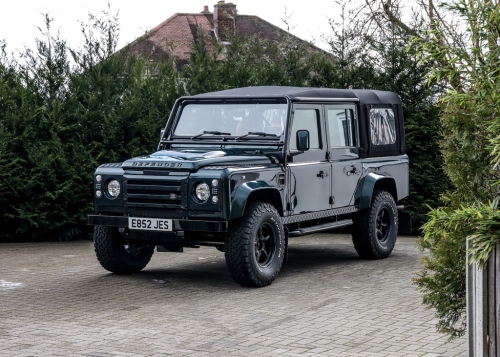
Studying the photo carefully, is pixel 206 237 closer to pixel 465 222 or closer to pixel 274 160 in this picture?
pixel 274 160

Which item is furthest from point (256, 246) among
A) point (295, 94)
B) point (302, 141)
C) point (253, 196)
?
point (295, 94)

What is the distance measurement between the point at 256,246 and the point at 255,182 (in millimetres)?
727

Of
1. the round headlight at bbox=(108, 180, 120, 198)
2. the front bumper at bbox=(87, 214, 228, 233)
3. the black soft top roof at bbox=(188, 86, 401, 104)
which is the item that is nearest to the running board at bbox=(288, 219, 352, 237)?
the front bumper at bbox=(87, 214, 228, 233)

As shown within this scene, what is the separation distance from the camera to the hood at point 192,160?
32.7 ft

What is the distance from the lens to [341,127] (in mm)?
12117

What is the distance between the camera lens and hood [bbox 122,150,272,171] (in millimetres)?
9977

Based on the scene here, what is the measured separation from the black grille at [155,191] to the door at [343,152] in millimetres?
2506

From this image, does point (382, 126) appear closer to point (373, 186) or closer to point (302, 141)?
point (373, 186)

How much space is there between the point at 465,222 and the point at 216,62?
35.9 feet

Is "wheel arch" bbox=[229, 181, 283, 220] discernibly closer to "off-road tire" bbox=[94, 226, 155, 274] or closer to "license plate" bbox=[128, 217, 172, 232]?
"license plate" bbox=[128, 217, 172, 232]

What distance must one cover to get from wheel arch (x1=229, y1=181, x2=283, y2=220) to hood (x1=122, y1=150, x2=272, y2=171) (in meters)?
0.30

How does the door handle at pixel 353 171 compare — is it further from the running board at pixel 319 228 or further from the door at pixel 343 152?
the running board at pixel 319 228

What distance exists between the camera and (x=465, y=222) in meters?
6.06

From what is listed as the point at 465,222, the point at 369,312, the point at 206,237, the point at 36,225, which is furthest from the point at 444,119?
the point at 36,225
